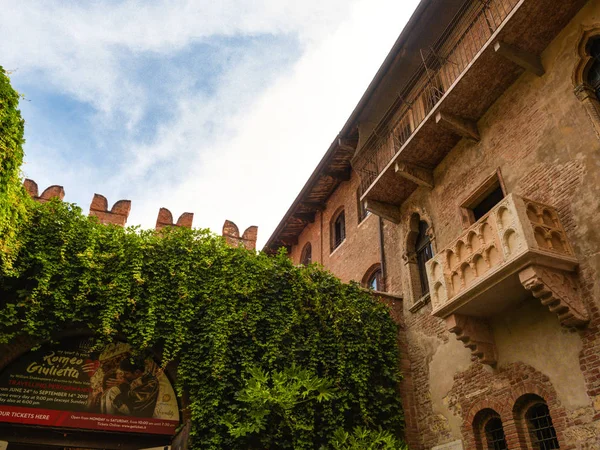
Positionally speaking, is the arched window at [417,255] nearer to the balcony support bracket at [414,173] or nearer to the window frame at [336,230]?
the balcony support bracket at [414,173]

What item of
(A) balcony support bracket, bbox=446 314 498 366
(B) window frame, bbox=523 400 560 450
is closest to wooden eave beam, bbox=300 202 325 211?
(A) balcony support bracket, bbox=446 314 498 366

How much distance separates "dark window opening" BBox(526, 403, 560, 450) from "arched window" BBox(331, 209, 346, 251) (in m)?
9.10

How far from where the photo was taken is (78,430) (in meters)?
8.15

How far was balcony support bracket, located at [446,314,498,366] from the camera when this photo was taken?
7.81 metres

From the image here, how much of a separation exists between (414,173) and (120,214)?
9.66 meters

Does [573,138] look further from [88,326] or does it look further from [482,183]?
[88,326]

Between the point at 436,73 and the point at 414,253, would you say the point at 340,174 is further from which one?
the point at 436,73

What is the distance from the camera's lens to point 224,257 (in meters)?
9.39

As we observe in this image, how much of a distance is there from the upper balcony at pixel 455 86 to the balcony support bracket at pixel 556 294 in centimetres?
373

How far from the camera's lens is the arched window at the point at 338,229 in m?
15.9

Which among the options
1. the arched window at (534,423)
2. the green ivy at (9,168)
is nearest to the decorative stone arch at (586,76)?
the arched window at (534,423)

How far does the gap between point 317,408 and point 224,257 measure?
3396 millimetres

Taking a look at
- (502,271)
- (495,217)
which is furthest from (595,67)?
(502,271)

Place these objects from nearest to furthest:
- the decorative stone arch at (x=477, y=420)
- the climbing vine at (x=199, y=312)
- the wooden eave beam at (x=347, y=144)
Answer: the decorative stone arch at (x=477, y=420), the climbing vine at (x=199, y=312), the wooden eave beam at (x=347, y=144)
